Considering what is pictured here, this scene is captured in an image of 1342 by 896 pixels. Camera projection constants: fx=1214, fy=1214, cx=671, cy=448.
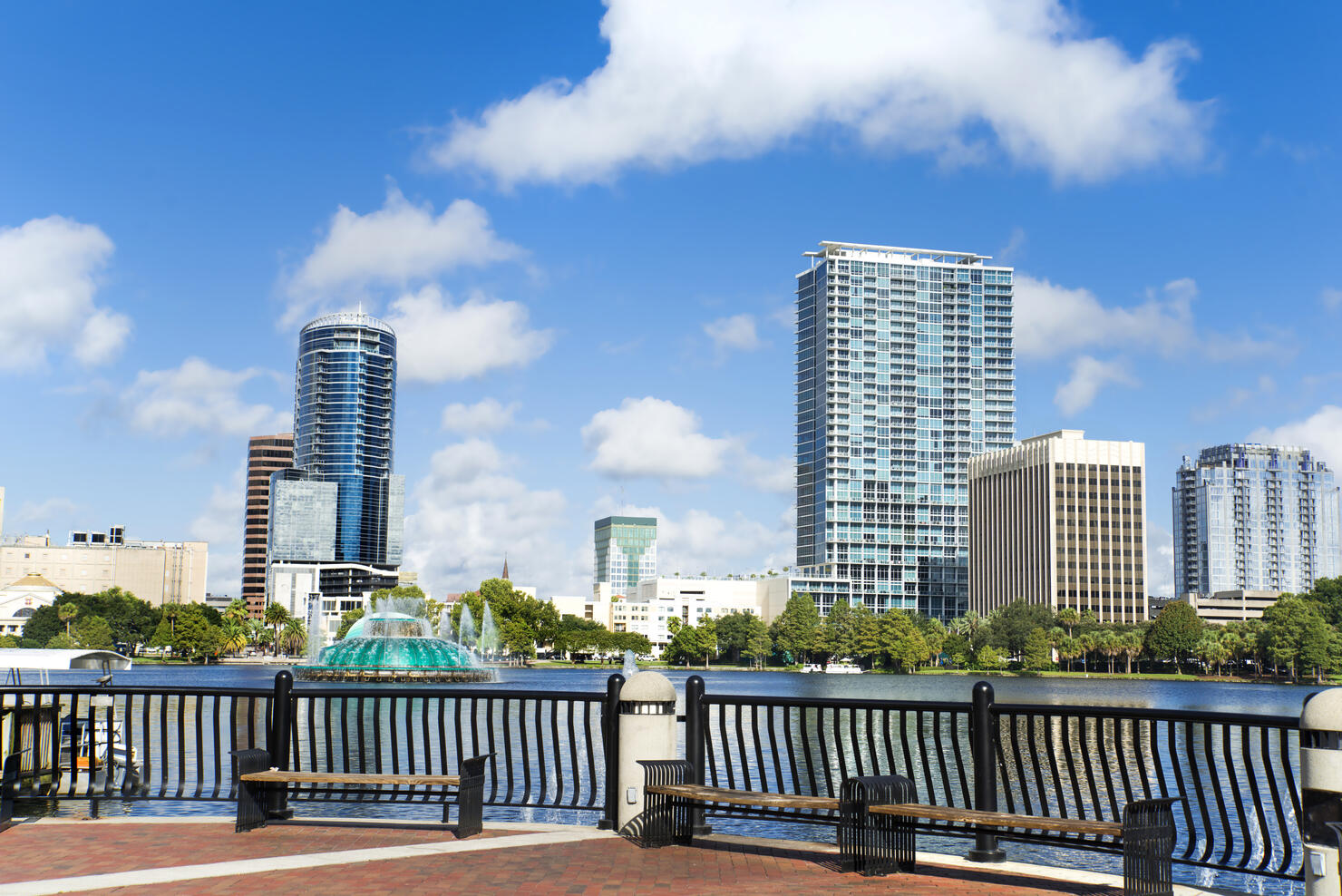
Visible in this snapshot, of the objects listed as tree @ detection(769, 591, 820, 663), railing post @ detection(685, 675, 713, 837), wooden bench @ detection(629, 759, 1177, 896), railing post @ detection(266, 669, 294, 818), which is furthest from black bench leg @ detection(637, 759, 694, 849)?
tree @ detection(769, 591, 820, 663)

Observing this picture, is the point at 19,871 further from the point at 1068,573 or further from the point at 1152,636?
the point at 1068,573

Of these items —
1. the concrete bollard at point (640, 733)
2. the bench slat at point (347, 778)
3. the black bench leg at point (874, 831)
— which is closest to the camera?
the black bench leg at point (874, 831)

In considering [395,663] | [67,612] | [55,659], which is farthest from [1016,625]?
[55,659]

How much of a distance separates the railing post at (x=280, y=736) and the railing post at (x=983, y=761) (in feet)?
22.6

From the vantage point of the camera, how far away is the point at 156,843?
11508mm

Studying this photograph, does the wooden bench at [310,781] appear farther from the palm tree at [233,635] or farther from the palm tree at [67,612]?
the palm tree at [67,612]

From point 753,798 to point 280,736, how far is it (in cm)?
546

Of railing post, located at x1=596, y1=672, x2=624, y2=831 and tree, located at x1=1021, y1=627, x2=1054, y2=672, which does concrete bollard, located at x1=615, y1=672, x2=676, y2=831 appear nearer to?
railing post, located at x1=596, y1=672, x2=624, y2=831

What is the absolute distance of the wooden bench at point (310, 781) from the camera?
37.6 feet

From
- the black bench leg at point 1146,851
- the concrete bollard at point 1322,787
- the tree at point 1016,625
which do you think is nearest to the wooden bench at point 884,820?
the black bench leg at point 1146,851

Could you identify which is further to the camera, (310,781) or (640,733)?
(640,733)

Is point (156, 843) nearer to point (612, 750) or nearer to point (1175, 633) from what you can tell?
point (612, 750)

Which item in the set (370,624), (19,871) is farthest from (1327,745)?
(370,624)

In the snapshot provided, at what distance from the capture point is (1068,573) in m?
200
